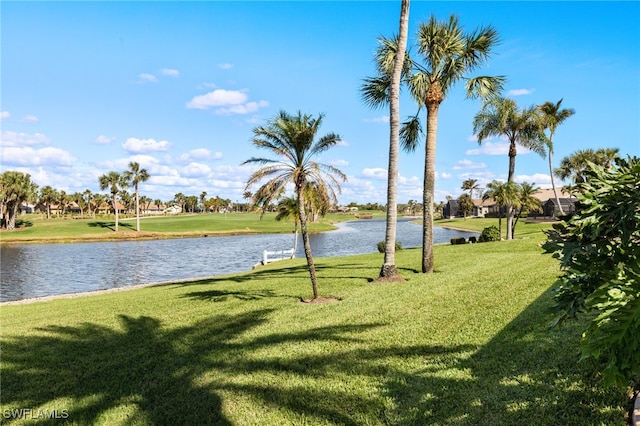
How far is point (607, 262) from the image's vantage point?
271cm

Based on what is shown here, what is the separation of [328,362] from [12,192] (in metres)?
87.0

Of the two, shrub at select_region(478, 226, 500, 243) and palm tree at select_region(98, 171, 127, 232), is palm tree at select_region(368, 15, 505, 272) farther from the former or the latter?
palm tree at select_region(98, 171, 127, 232)

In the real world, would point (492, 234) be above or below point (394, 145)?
below

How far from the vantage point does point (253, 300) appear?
13562mm

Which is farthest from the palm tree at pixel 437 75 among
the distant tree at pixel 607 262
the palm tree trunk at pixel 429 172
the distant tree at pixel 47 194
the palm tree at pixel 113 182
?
the distant tree at pixel 47 194

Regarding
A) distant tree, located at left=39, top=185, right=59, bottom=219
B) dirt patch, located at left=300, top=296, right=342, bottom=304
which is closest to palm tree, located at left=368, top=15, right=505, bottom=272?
dirt patch, located at left=300, top=296, right=342, bottom=304

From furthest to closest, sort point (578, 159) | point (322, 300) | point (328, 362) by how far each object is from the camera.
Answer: point (578, 159) < point (322, 300) < point (328, 362)

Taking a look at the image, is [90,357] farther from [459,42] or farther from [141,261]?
[141,261]

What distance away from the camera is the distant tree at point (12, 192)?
7256 centimetres

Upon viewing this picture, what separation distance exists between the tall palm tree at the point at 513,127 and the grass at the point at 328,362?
20387 millimetres

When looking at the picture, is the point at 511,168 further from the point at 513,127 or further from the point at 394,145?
the point at 394,145

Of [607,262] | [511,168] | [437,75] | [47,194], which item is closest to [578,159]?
[511,168]

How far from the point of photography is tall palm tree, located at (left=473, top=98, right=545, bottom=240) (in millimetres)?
29891

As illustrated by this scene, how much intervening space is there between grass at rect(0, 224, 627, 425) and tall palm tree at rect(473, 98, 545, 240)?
20.4m
